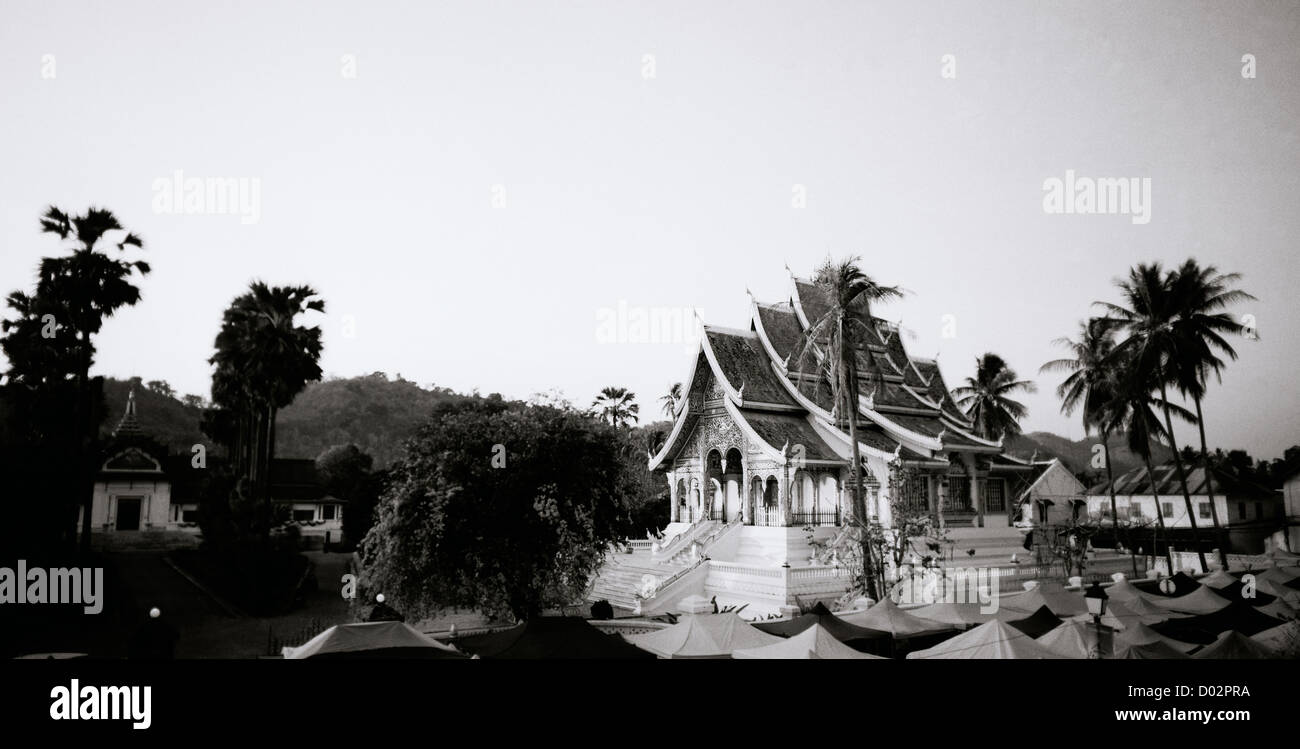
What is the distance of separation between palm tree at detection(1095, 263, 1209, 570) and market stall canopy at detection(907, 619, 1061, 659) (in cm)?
1871

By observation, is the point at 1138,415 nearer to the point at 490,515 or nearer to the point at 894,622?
the point at 894,622

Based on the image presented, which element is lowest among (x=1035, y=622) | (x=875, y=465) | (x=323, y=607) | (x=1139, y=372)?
(x=323, y=607)

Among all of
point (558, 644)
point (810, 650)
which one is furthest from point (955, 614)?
point (558, 644)

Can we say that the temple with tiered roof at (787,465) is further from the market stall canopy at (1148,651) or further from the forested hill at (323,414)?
the forested hill at (323,414)

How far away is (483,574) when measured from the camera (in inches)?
596

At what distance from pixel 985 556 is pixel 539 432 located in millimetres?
16938

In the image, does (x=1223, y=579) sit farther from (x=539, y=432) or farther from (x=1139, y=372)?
(x=539, y=432)

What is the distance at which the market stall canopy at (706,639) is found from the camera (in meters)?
11.5

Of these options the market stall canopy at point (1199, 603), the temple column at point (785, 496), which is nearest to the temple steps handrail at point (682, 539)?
the temple column at point (785, 496)

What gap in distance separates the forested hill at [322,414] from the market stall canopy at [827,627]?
36.2 metres
